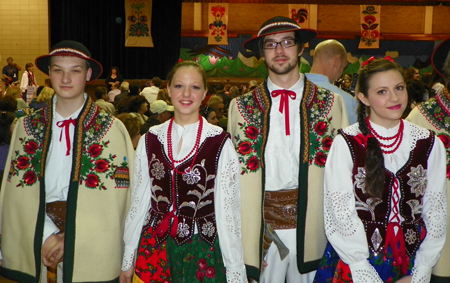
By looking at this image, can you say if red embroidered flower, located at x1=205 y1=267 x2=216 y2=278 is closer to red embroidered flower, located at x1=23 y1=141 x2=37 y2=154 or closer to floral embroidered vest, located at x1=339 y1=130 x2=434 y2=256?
floral embroidered vest, located at x1=339 y1=130 x2=434 y2=256

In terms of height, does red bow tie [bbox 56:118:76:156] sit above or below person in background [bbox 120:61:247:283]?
above

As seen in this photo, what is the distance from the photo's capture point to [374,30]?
17.1 metres

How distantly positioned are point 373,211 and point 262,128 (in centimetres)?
76

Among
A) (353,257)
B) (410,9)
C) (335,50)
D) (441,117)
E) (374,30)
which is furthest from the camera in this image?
(410,9)

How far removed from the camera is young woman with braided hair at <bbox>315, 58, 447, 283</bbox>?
2.36 meters

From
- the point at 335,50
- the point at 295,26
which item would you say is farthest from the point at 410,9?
the point at 295,26

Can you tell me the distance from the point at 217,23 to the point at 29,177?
14456mm

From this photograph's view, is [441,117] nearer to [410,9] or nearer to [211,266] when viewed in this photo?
[211,266]

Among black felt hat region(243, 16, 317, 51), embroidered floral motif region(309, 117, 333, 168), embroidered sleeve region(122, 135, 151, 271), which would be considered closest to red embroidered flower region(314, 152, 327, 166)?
embroidered floral motif region(309, 117, 333, 168)

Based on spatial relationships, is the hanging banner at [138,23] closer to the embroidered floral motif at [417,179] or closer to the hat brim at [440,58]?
the hat brim at [440,58]

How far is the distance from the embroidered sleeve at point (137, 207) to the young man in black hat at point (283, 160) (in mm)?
502

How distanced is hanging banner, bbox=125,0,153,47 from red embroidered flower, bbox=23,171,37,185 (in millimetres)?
13610

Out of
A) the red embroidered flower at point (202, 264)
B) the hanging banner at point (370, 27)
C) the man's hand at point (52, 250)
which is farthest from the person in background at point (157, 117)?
the hanging banner at point (370, 27)

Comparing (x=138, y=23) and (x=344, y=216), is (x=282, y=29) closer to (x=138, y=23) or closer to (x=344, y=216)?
(x=344, y=216)
